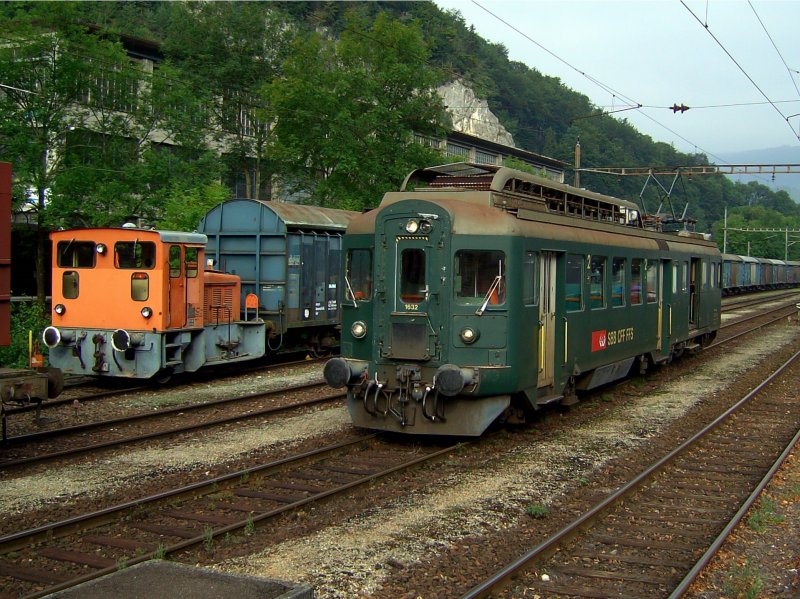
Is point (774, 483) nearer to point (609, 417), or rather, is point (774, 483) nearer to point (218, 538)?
point (609, 417)

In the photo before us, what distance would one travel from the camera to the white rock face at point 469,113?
248 feet

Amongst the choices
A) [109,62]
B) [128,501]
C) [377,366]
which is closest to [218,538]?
[128,501]

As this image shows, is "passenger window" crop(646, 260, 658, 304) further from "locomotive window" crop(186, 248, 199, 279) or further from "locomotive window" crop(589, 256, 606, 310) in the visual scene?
"locomotive window" crop(186, 248, 199, 279)

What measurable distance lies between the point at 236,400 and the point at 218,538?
21.8 ft

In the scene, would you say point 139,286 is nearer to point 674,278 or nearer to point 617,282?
point 617,282

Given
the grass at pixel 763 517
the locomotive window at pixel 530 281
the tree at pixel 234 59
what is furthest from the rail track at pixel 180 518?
the tree at pixel 234 59

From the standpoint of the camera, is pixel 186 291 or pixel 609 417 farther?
pixel 186 291

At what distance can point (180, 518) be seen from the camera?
7.60m

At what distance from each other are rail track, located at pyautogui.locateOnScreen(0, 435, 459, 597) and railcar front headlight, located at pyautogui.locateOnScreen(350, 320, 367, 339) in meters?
1.44

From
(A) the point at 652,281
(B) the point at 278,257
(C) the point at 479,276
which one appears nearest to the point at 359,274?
(C) the point at 479,276

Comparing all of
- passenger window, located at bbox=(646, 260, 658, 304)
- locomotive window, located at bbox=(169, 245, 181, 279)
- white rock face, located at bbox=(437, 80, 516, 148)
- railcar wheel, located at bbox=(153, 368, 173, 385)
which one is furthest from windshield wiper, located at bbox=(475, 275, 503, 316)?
white rock face, located at bbox=(437, 80, 516, 148)

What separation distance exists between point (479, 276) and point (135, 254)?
7.56 metres

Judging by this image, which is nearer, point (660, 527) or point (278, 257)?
point (660, 527)

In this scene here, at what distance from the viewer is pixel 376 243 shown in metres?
10.5
